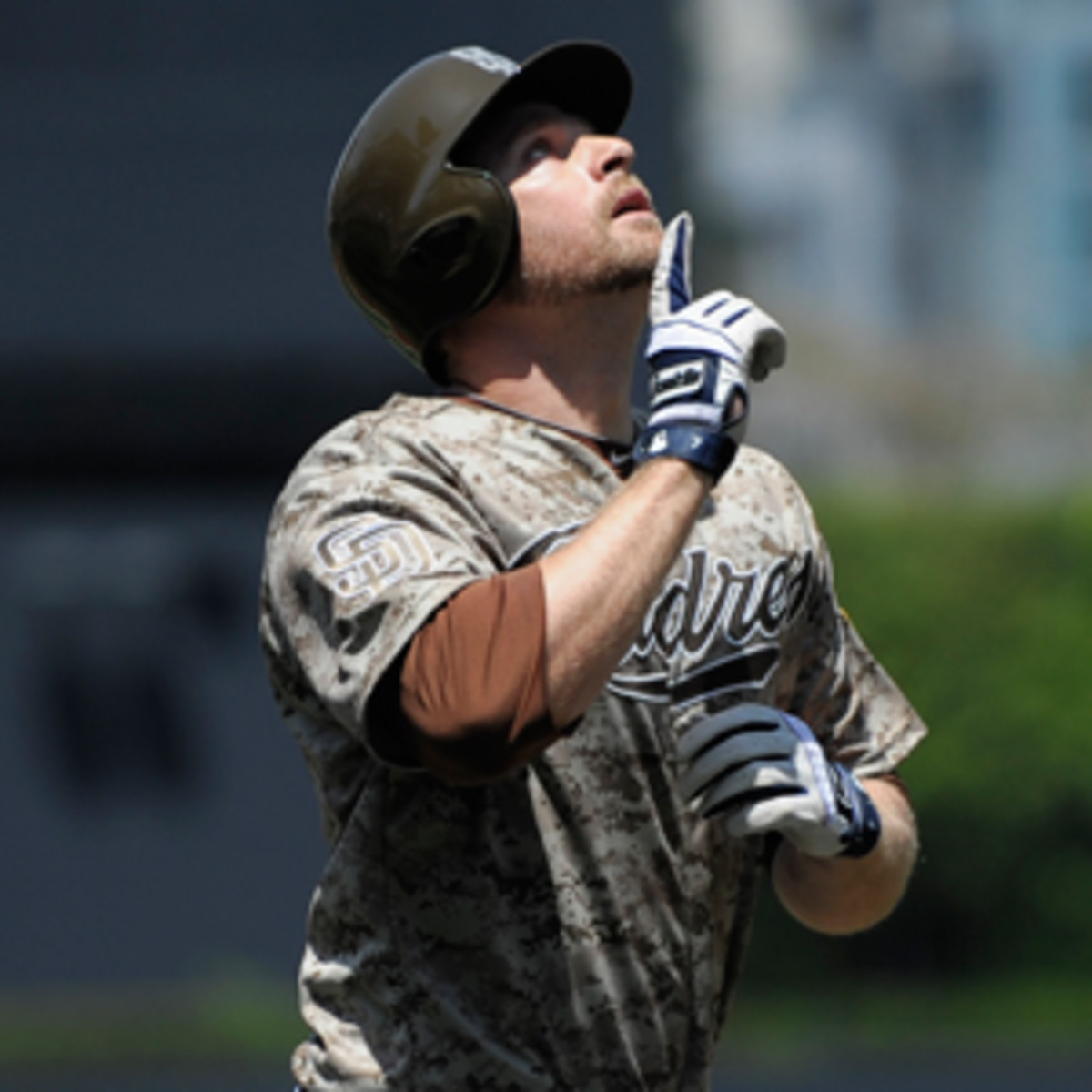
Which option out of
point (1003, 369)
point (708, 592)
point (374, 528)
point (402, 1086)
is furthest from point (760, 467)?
point (1003, 369)

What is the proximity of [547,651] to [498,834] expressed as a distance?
0.36 metres

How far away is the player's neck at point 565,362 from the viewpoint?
3281 millimetres

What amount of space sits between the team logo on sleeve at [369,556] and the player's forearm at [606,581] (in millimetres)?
168

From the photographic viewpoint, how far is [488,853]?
9.73 feet

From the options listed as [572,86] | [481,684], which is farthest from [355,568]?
[572,86]

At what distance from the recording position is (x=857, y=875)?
10.6 ft

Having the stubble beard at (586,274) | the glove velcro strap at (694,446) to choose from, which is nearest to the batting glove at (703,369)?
the glove velcro strap at (694,446)

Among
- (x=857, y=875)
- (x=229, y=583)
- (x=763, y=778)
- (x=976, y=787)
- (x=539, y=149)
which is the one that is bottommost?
(x=976, y=787)

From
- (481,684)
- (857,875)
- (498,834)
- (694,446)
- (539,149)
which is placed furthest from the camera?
(539,149)

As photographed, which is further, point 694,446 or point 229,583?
point 229,583

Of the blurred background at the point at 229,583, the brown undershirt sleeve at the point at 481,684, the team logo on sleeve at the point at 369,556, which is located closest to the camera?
the brown undershirt sleeve at the point at 481,684

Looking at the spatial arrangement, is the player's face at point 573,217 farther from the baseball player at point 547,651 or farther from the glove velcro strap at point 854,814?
the glove velcro strap at point 854,814

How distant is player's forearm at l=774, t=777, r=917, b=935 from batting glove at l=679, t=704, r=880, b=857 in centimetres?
20

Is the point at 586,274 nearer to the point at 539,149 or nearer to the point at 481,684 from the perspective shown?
the point at 539,149
